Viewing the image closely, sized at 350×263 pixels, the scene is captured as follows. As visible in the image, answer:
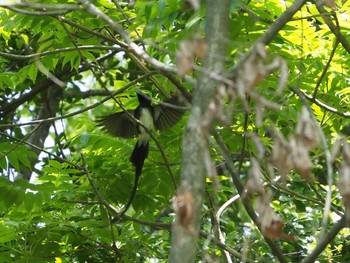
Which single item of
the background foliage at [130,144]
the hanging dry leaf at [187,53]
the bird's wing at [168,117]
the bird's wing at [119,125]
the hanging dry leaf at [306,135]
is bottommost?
the hanging dry leaf at [306,135]

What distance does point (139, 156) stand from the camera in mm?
4762

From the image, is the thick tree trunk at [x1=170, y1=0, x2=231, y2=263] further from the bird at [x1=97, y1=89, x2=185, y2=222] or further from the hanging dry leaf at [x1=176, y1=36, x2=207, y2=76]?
the bird at [x1=97, y1=89, x2=185, y2=222]

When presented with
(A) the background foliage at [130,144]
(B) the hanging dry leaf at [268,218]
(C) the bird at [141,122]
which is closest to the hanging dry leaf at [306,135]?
(B) the hanging dry leaf at [268,218]

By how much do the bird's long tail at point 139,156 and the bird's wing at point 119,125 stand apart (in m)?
0.62

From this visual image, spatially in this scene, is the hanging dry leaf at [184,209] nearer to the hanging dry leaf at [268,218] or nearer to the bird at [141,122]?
the hanging dry leaf at [268,218]

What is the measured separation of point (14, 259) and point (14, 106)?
2.95 meters

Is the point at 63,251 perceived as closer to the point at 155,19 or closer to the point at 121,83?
the point at 121,83

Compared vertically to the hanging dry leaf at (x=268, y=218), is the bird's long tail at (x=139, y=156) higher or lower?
higher

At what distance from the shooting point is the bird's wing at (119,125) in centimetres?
549

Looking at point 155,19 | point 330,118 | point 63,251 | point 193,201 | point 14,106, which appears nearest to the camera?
point 193,201

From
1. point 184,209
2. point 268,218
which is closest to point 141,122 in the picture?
point 268,218

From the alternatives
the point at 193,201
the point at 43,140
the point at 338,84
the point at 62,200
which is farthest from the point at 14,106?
the point at 193,201

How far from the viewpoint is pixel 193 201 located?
2.01 meters

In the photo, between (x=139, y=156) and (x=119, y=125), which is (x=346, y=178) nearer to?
(x=139, y=156)
